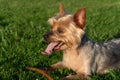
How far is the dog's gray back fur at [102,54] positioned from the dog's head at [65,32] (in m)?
0.36

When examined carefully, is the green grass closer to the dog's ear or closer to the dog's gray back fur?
the dog's gray back fur

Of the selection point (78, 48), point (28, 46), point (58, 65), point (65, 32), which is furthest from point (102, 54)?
point (28, 46)

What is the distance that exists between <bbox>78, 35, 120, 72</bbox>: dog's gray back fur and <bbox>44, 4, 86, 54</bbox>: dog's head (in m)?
0.36


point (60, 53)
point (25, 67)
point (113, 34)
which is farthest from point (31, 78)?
point (113, 34)

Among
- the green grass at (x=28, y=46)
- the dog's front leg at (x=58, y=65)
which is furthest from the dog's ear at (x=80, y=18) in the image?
Result: the dog's front leg at (x=58, y=65)

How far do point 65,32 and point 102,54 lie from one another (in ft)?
4.01

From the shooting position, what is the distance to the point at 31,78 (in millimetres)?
8102

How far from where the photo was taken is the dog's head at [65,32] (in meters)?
7.86

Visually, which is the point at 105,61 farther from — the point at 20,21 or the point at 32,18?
the point at 32,18

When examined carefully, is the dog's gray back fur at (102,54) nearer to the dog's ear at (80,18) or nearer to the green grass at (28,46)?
the green grass at (28,46)

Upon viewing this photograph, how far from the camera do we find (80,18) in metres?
7.78

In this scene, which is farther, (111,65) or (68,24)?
(111,65)

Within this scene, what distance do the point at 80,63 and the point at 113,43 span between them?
1.32m

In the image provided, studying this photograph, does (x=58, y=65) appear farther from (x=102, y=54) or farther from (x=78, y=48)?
(x=102, y=54)
